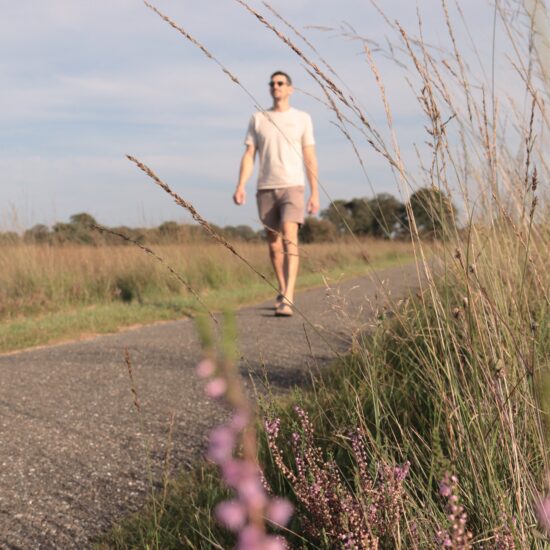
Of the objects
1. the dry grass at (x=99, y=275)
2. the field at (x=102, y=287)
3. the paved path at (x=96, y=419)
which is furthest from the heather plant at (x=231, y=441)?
the dry grass at (x=99, y=275)

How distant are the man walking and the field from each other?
62 centimetres

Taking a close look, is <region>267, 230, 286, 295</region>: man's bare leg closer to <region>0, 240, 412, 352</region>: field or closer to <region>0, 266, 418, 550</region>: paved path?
<region>0, 240, 412, 352</region>: field

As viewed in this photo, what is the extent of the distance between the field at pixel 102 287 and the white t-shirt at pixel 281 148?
3.22 feet

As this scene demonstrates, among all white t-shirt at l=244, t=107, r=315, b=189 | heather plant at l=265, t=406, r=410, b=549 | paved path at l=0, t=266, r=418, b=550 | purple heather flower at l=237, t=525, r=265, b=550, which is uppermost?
white t-shirt at l=244, t=107, r=315, b=189


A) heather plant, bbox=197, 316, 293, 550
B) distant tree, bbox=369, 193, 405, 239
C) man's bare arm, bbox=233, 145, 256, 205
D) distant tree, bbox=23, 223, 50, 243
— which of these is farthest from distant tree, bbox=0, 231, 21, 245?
heather plant, bbox=197, 316, 293, 550

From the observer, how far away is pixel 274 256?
21.1 ft

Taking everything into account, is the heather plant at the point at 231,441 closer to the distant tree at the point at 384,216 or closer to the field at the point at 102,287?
the distant tree at the point at 384,216

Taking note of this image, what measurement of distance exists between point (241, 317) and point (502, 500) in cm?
524

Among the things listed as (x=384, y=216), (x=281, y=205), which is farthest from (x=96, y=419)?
(x=281, y=205)

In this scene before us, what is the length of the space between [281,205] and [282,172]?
12.3 inches

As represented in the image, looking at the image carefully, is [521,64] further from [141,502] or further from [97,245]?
[97,245]

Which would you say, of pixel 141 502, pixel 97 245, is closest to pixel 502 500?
pixel 141 502

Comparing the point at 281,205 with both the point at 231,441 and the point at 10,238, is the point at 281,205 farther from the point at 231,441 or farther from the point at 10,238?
the point at 231,441

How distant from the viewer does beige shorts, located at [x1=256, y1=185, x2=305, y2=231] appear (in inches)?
243
